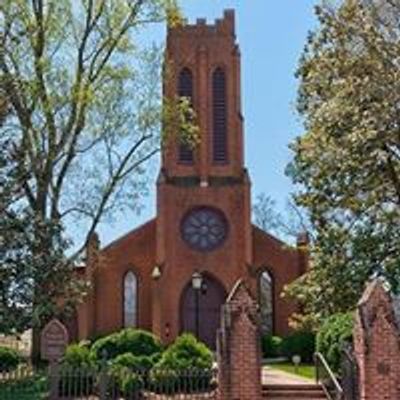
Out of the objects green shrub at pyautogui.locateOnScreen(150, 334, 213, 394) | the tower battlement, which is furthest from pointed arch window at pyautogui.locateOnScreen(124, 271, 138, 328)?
green shrub at pyautogui.locateOnScreen(150, 334, 213, 394)

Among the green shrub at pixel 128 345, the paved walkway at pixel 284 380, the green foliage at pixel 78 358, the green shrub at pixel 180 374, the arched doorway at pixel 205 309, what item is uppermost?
the arched doorway at pixel 205 309

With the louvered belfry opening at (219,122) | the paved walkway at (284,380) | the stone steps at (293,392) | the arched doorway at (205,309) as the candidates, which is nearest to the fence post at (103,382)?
the stone steps at (293,392)

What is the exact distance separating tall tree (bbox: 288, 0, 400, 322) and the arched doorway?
1606 cm

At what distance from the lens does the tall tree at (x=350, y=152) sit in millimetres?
22609

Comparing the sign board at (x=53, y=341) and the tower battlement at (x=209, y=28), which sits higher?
the tower battlement at (x=209, y=28)

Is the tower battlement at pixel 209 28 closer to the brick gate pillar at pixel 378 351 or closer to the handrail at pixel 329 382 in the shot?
the handrail at pixel 329 382

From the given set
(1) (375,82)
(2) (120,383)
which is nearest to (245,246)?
(1) (375,82)

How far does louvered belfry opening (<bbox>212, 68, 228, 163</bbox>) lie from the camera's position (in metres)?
44.8

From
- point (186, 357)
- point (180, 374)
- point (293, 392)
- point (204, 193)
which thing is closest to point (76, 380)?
point (180, 374)

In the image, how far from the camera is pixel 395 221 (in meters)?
24.9

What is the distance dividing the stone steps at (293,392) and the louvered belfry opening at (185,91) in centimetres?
2505

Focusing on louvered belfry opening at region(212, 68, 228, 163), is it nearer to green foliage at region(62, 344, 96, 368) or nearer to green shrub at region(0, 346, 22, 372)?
green shrub at region(0, 346, 22, 372)

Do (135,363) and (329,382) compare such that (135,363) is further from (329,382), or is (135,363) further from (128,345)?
(329,382)

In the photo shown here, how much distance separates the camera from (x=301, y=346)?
36.3 metres
